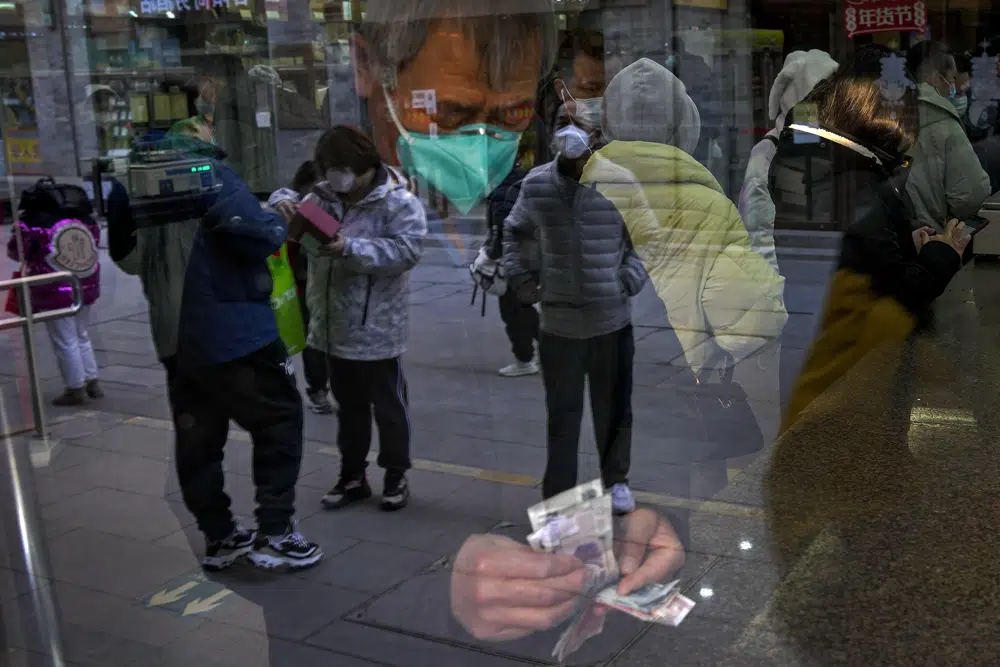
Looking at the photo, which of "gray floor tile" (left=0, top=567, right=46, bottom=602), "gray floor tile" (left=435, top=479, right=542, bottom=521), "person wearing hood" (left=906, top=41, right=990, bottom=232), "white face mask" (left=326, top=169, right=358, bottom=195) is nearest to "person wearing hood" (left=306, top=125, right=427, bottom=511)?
"white face mask" (left=326, top=169, right=358, bottom=195)

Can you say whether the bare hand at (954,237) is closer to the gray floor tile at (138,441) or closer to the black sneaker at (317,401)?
the black sneaker at (317,401)

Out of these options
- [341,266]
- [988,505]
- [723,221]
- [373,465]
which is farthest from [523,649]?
[988,505]

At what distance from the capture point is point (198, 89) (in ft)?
5.77

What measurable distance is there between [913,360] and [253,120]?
4102 millimetres

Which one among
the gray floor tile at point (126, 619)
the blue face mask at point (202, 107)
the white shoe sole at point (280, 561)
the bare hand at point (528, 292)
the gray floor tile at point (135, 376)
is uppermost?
the blue face mask at point (202, 107)

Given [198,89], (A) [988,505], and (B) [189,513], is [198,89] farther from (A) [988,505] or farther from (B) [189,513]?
(A) [988,505]

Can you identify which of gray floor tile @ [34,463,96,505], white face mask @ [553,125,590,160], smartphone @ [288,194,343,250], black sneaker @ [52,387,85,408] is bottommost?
gray floor tile @ [34,463,96,505]

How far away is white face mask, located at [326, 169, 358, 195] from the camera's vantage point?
71.7 inches

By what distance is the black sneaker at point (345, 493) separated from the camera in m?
1.95

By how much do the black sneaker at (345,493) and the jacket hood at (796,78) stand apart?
1.66m

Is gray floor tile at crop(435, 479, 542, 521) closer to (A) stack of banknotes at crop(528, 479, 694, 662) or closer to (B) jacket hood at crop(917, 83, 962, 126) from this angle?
(A) stack of banknotes at crop(528, 479, 694, 662)

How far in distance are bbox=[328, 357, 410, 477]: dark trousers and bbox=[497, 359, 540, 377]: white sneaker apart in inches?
9.9

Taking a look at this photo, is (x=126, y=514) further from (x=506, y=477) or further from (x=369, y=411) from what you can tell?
(x=506, y=477)

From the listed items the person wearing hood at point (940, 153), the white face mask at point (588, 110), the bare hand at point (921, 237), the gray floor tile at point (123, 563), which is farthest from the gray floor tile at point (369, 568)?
the person wearing hood at point (940, 153)
